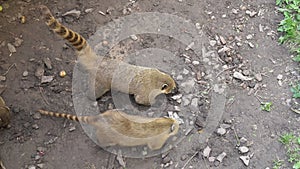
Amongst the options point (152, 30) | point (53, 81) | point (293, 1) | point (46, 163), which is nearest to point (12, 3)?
point (53, 81)

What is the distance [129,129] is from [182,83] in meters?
0.94

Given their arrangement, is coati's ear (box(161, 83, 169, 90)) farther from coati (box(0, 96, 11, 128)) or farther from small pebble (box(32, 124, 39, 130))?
coati (box(0, 96, 11, 128))

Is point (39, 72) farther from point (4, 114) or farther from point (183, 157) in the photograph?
point (183, 157)

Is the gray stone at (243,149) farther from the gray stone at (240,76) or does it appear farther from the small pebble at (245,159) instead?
the gray stone at (240,76)

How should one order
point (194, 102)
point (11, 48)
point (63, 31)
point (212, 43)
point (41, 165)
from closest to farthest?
point (63, 31) < point (41, 165) < point (194, 102) < point (11, 48) < point (212, 43)

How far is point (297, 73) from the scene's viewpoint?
4.29 meters

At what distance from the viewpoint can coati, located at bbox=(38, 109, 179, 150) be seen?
3479mm

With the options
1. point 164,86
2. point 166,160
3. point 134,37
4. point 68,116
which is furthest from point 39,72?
point 166,160

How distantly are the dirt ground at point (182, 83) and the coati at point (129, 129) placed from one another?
0.19m

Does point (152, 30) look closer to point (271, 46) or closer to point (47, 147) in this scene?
point (271, 46)

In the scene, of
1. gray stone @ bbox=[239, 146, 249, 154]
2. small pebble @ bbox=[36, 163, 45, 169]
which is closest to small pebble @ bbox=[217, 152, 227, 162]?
gray stone @ bbox=[239, 146, 249, 154]

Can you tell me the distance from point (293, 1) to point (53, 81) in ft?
8.53

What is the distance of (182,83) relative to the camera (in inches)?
166

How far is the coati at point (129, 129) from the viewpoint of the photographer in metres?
3.48
